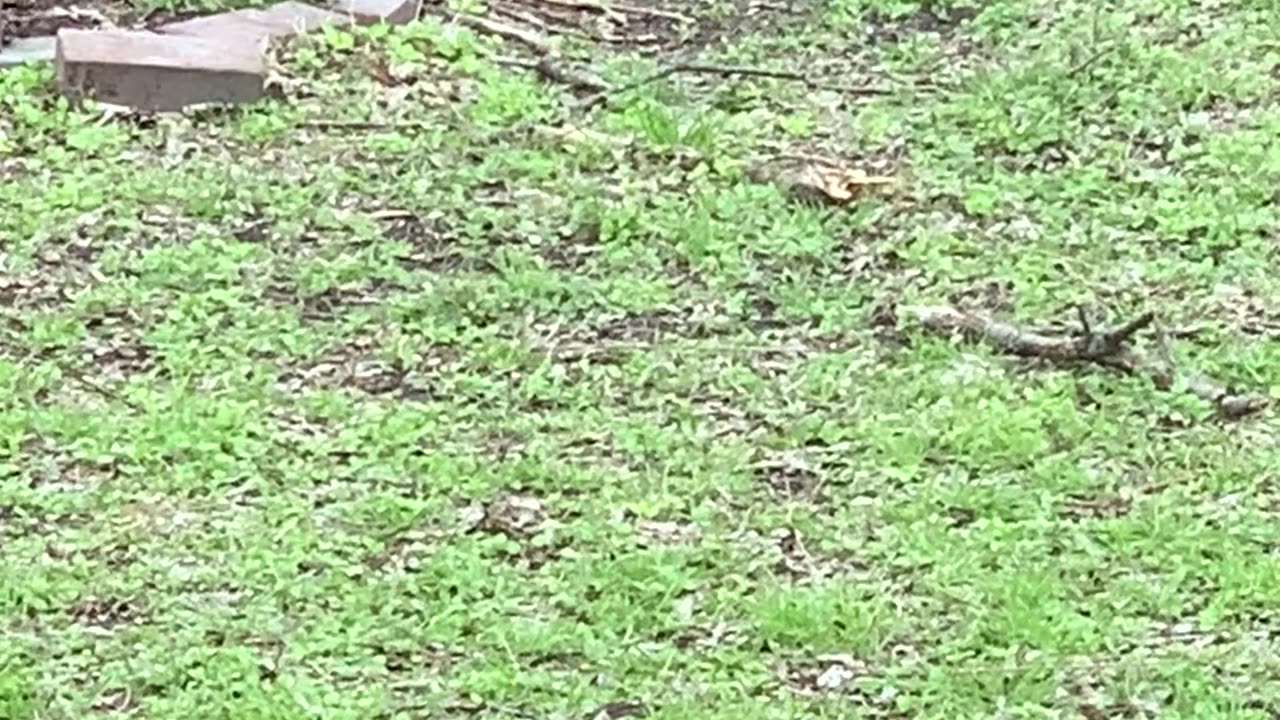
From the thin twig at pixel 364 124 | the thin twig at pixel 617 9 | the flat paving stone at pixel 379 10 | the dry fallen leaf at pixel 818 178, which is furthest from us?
the thin twig at pixel 617 9

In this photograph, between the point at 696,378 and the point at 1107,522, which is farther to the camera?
the point at 696,378

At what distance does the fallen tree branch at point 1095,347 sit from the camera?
6.29 m

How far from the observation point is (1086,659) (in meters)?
4.92

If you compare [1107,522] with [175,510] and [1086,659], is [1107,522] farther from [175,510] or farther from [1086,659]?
[175,510]

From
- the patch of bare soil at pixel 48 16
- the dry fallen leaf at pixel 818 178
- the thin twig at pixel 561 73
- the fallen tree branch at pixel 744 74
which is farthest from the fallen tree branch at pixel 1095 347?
the patch of bare soil at pixel 48 16

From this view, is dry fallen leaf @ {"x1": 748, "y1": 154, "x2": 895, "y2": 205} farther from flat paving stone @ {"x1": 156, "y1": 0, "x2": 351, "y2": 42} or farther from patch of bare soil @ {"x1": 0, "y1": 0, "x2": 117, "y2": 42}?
patch of bare soil @ {"x1": 0, "y1": 0, "x2": 117, "y2": 42}

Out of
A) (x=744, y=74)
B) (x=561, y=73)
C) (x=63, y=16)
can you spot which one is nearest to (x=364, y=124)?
(x=561, y=73)

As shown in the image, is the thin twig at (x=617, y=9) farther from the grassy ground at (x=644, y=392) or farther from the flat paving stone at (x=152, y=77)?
the flat paving stone at (x=152, y=77)

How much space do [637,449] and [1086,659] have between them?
1417 mm

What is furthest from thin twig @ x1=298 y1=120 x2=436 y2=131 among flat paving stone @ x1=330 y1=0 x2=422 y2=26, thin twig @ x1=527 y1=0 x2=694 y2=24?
thin twig @ x1=527 y1=0 x2=694 y2=24

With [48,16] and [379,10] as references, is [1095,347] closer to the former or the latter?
[379,10]

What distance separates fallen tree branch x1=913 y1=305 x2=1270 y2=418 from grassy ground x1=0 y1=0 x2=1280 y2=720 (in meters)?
0.07

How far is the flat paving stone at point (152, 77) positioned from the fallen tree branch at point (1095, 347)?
9.00 ft

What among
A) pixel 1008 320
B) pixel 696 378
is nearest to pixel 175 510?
pixel 696 378
